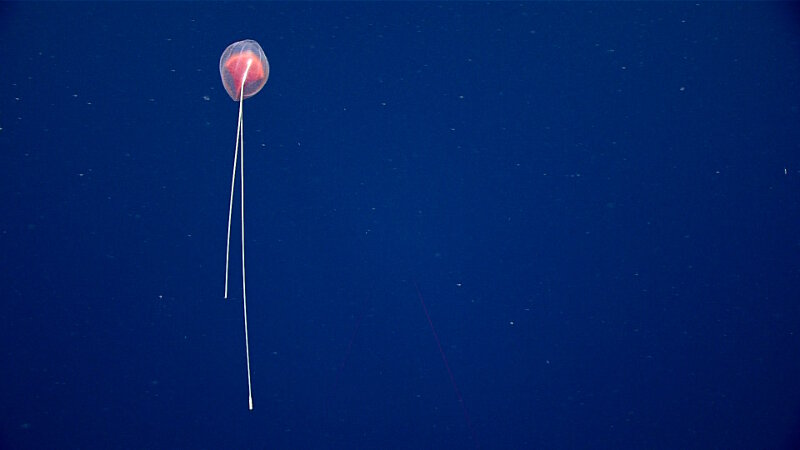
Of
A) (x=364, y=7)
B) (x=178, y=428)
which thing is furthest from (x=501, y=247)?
(x=178, y=428)

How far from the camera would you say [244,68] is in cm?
87

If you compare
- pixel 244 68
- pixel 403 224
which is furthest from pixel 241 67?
pixel 403 224

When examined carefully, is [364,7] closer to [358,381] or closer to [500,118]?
[500,118]

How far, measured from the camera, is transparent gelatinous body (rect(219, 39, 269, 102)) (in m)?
0.87

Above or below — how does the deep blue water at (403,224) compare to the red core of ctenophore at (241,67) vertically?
below

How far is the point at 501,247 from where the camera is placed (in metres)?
0.92

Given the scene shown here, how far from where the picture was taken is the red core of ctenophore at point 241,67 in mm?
872

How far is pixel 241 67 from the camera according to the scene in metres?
0.87

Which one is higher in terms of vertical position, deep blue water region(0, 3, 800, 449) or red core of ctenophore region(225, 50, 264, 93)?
red core of ctenophore region(225, 50, 264, 93)

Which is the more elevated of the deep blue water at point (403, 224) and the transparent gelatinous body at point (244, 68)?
the transparent gelatinous body at point (244, 68)

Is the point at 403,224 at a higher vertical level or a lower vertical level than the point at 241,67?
lower

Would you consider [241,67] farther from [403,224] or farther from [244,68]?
[403,224]

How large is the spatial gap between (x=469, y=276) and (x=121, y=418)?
76 centimetres

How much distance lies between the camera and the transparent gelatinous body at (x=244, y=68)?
87 cm
